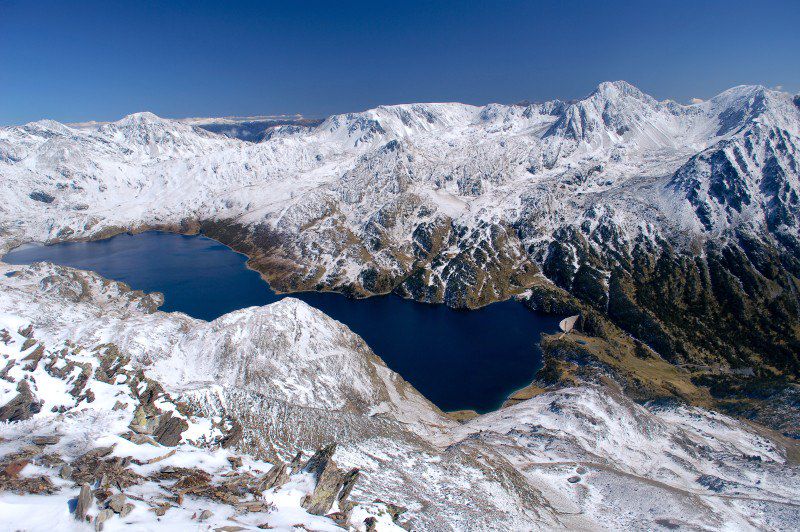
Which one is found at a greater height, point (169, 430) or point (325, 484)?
point (169, 430)

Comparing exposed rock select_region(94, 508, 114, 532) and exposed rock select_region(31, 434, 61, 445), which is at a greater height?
exposed rock select_region(94, 508, 114, 532)

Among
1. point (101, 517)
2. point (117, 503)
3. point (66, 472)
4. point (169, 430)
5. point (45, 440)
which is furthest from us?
point (169, 430)

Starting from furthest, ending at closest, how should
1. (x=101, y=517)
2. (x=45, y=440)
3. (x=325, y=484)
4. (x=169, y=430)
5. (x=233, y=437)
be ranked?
1. (x=233, y=437)
2. (x=169, y=430)
3. (x=325, y=484)
4. (x=45, y=440)
5. (x=101, y=517)

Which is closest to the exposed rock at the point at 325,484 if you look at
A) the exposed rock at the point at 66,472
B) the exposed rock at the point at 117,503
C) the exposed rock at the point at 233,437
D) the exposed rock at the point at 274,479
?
the exposed rock at the point at 274,479

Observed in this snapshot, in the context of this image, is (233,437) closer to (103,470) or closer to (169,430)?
(169,430)

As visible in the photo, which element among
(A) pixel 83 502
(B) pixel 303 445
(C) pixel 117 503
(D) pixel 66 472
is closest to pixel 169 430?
(D) pixel 66 472

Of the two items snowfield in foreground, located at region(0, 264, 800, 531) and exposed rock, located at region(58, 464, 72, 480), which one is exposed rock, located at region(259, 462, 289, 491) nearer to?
snowfield in foreground, located at region(0, 264, 800, 531)

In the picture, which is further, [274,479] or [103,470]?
→ [274,479]

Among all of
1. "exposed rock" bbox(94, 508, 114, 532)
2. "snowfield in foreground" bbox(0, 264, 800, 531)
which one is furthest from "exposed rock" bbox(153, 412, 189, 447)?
"exposed rock" bbox(94, 508, 114, 532)
